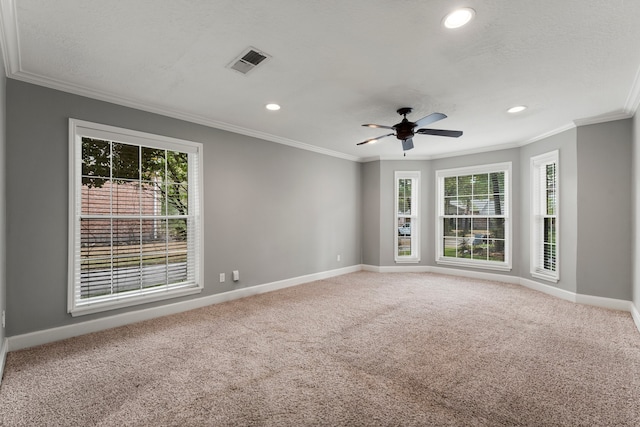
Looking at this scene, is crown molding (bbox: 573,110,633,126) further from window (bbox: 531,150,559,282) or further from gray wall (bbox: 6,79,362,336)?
gray wall (bbox: 6,79,362,336)

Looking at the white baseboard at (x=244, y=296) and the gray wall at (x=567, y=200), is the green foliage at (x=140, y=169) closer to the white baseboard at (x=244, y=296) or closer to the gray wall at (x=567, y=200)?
the white baseboard at (x=244, y=296)

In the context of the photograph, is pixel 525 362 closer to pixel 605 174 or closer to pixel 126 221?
pixel 605 174

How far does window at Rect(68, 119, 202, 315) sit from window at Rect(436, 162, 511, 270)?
4822mm

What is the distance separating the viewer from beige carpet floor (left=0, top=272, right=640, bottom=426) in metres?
1.90

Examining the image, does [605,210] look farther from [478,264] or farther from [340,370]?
[340,370]

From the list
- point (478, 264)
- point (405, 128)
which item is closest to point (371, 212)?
point (478, 264)

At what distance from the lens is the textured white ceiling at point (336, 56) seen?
1.98m

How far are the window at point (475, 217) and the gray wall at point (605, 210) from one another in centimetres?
135

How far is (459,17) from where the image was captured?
202cm

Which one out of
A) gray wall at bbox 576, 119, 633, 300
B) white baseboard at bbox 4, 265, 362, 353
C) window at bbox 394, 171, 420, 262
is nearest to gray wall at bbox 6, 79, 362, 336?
white baseboard at bbox 4, 265, 362, 353

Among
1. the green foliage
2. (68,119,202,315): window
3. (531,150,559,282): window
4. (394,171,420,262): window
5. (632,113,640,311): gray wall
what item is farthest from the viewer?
(394,171,420,262): window

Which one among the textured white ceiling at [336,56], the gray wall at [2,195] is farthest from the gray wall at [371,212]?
the gray wall at [2,195]

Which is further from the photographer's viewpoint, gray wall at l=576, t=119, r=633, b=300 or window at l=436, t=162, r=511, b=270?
window at l=436, t=162, r=511, b=270

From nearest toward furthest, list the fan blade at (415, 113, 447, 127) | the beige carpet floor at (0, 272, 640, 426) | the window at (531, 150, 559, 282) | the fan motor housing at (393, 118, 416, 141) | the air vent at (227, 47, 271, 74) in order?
the beige carpet floor at (0, 272, 640, 426), the air vent at (227, 47, 271, 74), the fan blade at (415, 113, 447, 127), the fan motor housing at (393, 118, 416, 141), the window at (531, 150, 559, 282)
